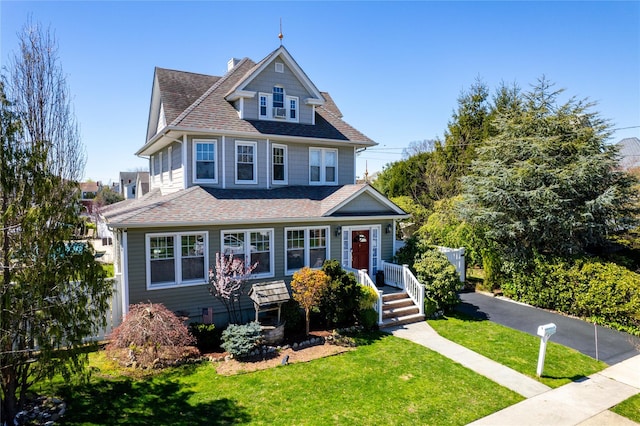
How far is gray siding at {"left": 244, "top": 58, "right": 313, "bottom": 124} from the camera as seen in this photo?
1563 cm

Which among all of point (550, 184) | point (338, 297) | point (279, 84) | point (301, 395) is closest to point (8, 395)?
point (301, 395)

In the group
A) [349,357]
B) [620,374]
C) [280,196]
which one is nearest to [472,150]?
[280,196]

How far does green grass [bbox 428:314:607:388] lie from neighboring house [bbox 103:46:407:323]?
4.38m

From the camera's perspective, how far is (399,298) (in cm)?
1398

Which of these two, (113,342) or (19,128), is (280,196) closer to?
(113,342)

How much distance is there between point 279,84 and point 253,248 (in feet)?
Result: 25.5

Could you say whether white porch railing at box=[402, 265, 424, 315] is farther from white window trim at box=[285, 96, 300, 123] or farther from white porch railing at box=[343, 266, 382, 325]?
white window trim at box=[285, 96, 300, 123]

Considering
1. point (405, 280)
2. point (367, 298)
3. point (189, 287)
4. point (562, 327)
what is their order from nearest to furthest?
point (189, 287)
point (367, 298)
point (562, 327)
point (405, 280)

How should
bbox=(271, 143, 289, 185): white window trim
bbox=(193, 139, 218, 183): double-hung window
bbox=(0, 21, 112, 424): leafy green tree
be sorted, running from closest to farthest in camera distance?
bbox=(0, 21, 112, 424): leafy green tree
bbox=(193, 139, 218, 183): double-hung window
bbox=(271, 143, 289, 185): white window trim

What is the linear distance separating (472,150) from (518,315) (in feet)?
46.8

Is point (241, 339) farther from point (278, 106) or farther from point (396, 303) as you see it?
point (278, 106)

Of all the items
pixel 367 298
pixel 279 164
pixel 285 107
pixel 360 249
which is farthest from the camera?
pixel 285 107

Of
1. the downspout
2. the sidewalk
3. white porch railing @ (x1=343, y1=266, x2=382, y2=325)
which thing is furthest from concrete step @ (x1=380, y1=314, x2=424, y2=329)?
the downspout

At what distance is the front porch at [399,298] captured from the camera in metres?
12.7
